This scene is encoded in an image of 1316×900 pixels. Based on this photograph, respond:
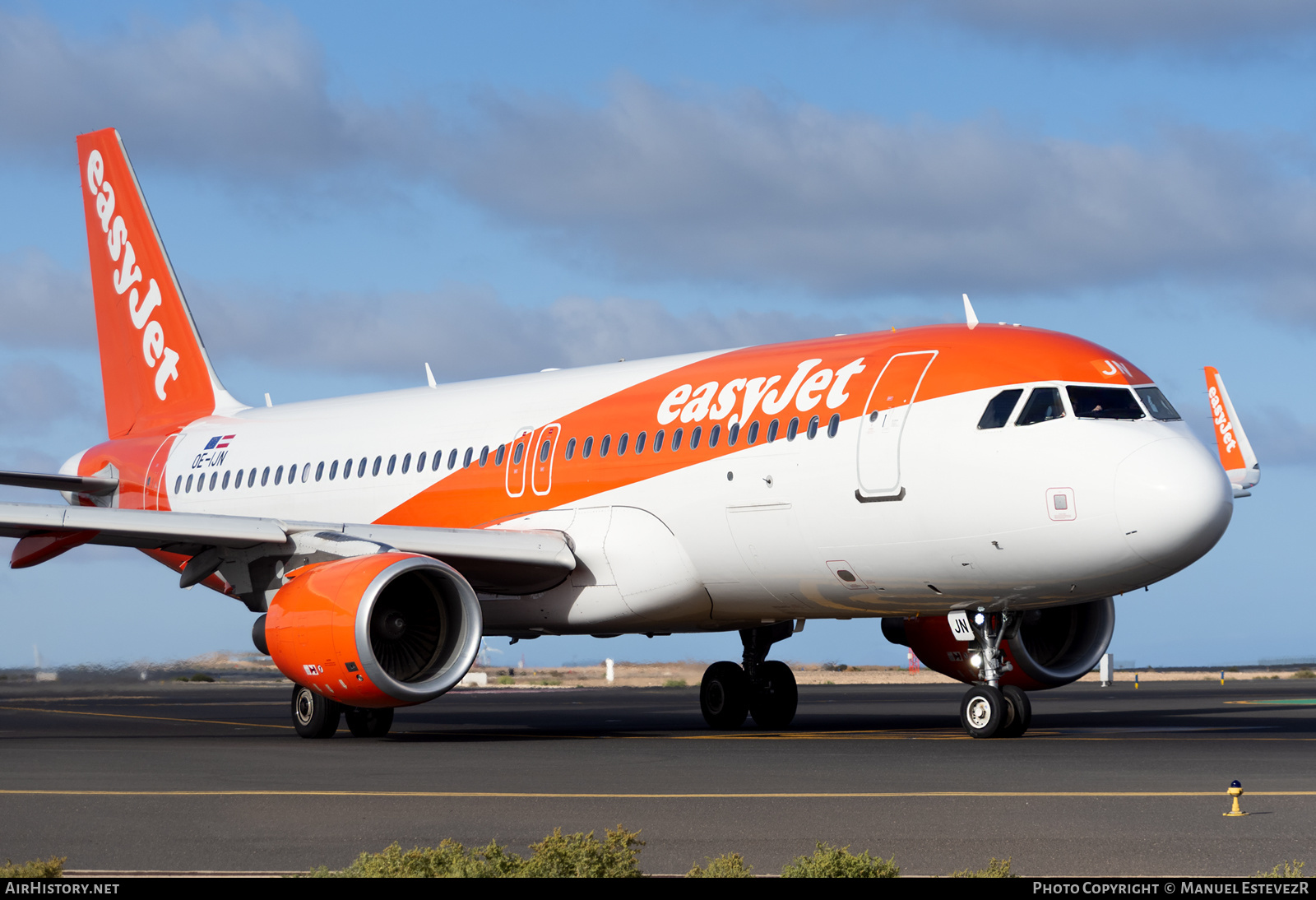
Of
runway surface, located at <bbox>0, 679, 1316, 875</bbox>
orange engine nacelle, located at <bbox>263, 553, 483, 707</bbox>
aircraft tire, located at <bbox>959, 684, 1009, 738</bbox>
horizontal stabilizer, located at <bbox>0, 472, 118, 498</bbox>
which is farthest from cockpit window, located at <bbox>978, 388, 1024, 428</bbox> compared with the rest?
horizontal stabilizer, located at <bbox>0, 472, 118, 498</bbox>

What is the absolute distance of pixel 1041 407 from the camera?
16.3 m

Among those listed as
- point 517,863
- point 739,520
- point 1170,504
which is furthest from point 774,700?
point 517,863

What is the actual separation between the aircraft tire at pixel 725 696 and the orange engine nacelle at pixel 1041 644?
2.44 m

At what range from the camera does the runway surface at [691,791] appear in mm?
8719

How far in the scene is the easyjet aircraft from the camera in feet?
52.8

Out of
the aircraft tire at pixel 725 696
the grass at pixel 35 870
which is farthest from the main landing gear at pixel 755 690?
the grass at pixel 35 870

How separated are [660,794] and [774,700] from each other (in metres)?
10.1

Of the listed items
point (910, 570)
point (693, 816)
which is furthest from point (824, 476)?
point (693, 816)

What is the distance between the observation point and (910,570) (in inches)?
670

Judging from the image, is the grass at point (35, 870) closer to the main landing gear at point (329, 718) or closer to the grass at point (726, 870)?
the grass at point (726, 870)

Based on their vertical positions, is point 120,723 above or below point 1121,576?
below

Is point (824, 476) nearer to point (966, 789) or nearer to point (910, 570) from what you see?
point (910, 570)

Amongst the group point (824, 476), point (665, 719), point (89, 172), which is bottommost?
point (665, 719)
